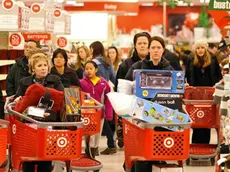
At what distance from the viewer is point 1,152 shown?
5656 mm

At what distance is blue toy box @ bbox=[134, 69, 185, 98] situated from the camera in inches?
239

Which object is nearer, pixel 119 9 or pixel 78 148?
pixel 78 148

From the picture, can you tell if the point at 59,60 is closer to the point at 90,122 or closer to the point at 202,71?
the point at 90,122

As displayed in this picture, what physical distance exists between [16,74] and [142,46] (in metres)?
1.84

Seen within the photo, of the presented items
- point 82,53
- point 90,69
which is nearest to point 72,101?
point 90,69

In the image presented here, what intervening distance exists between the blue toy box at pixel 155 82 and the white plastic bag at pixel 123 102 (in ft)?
0.67

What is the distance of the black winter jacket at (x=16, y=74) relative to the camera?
27.6 ft

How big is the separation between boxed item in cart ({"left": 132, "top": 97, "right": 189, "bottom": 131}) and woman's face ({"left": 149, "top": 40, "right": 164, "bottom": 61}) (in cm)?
88

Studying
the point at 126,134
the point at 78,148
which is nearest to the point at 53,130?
the point at 78,148

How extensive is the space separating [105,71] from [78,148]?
17.8 ft

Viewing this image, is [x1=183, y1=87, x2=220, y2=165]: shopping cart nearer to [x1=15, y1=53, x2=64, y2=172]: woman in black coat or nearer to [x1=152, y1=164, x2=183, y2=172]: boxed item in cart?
[x1=15, y1=53, x2=64, y2=172]: woman in black coat

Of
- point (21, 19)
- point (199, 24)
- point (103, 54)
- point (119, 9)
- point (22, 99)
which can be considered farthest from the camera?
point (199, 24)

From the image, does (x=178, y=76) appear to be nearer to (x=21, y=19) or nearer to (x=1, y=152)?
(x=1, y=152)

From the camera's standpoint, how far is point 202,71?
10.1 metres
